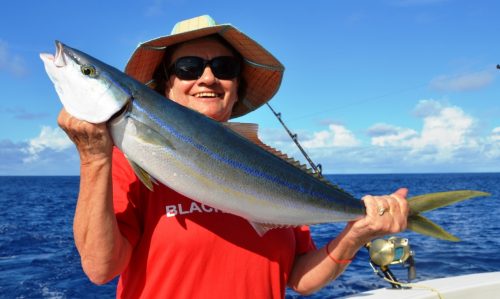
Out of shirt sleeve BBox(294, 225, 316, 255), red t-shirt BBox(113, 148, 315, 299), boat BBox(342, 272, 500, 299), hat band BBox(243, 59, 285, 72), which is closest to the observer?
red t-shirt BBox(113, 148, 315, 299)

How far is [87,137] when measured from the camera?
235 centimetres

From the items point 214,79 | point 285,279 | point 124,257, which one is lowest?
point 285,279

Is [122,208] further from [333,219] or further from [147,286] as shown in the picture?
[333,219]

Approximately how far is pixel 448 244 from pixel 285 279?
14.3m

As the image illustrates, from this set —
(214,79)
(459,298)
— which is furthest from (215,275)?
(459,298)

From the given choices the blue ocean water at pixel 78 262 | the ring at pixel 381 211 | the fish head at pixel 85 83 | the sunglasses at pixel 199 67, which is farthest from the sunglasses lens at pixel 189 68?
the blue ocean water at pixel 78 262

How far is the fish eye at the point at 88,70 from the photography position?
8.30 ft

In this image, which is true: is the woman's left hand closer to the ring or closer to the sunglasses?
the ring

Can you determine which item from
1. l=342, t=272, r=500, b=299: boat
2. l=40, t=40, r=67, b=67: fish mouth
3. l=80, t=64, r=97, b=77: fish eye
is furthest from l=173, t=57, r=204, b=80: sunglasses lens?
l=342, t=272, r=500, b=299: boat

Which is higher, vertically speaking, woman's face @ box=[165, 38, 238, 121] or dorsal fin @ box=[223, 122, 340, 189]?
woman's face @ box=[165, 38, 238, 121]

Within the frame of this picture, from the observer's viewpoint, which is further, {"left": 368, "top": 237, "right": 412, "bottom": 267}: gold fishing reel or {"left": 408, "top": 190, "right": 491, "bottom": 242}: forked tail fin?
{"left": 368, "top": 237, "right": 412, "bottom": 267}: gold fishing reel

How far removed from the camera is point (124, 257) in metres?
2.58

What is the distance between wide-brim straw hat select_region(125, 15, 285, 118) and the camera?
3.15 m

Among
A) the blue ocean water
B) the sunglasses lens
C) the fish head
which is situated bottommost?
the blue ocean water
